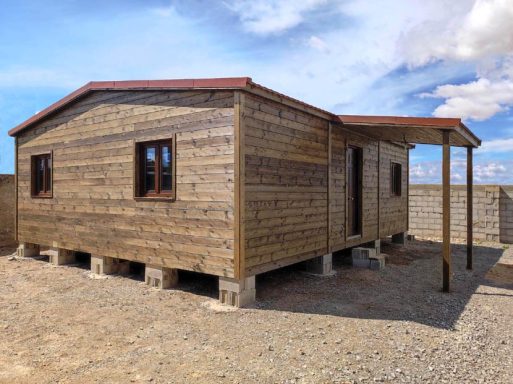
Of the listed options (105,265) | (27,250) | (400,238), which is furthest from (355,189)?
(27,250)

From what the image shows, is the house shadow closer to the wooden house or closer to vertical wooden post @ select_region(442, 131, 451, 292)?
vertical wooden post @ select_region(442, 131, 451, 292)

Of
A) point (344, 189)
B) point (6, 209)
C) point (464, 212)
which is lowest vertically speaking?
point (464, 212)

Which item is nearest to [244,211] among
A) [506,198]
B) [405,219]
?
[405,219]

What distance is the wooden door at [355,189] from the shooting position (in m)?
9.47

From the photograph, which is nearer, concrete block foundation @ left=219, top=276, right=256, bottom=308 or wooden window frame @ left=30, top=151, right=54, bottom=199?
concrete block foundation @ left=219, top=276, right=256, bottom=308

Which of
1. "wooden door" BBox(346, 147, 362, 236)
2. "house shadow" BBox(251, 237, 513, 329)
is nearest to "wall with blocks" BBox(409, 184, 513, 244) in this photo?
"house shadow" BBox(251, 237, 513, 329)

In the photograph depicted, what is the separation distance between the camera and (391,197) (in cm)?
1140

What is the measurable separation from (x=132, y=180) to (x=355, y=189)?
539 cm

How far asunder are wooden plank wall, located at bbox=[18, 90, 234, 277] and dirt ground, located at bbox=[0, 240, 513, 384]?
0.79 m

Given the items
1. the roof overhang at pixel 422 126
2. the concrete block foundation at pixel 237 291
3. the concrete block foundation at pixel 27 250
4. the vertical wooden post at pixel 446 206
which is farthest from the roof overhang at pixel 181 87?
the concrete block foundation at pixel 27 250

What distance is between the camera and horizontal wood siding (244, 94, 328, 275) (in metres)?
5.94

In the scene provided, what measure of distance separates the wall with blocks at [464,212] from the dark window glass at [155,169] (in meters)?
11.6

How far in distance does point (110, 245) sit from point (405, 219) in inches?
363

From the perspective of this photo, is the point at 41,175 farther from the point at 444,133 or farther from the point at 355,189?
the point at 444,133
